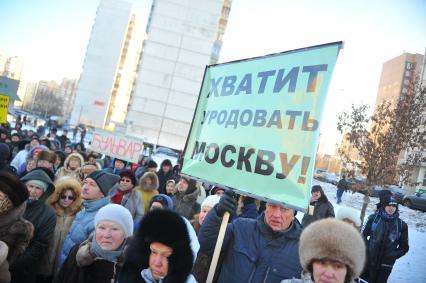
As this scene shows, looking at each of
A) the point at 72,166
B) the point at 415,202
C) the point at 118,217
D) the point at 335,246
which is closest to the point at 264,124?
the point at 335,246

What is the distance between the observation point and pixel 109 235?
2.63 m

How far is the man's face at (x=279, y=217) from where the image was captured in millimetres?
2322

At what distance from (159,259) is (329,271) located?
1.01 metres

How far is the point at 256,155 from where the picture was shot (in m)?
2.43

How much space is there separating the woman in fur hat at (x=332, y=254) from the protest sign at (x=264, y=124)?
209 millimetres

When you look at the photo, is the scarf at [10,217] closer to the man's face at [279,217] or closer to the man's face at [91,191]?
the man's face at [91,191]

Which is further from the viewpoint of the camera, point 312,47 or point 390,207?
point 390,207

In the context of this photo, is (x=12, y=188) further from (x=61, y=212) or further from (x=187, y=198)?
(x=187, y=198)

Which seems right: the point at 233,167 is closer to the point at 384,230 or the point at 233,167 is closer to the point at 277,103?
the point at 277,103

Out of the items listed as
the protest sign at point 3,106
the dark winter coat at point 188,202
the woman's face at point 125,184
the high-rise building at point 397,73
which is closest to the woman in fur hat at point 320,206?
the dark winter coat at point 188,202

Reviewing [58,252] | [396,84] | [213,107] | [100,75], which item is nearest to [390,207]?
[213,107]

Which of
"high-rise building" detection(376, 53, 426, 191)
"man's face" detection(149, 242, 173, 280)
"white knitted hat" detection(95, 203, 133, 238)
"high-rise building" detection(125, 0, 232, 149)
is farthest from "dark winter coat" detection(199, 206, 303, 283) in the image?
"high-rise building" detection(376, 53, 426, 191)

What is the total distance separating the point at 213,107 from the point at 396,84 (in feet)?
308

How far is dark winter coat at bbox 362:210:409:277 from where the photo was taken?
214 inches
